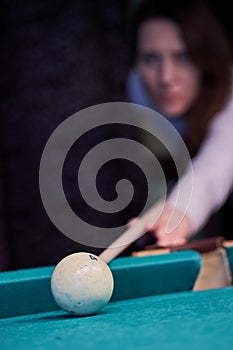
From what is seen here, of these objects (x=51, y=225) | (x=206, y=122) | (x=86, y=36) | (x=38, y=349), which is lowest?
(x=51, y=225)

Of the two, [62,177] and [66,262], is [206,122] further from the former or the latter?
[66,262]

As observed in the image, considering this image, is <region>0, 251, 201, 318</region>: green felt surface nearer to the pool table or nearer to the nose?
the pool table

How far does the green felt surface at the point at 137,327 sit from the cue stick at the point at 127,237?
215mm

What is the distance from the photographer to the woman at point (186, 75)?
3.74 m

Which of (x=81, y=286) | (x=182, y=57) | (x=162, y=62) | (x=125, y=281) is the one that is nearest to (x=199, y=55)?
(x=182, y=57)

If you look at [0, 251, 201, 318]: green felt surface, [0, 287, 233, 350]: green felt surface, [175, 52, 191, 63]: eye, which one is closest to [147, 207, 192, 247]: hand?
[0, 251, 201, 318]: green felt surface

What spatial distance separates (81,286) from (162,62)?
8.22 ft

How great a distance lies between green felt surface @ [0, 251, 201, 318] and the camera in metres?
1.65

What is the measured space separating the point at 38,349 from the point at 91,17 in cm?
279

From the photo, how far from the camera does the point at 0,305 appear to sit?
5.33 ft

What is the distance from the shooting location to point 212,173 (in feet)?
11.4

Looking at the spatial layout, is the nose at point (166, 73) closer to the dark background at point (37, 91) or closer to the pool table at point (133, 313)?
the dark background at point (37, 91)

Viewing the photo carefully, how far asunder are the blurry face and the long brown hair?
0.12 feet

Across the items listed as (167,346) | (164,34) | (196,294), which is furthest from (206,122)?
(167,346)
